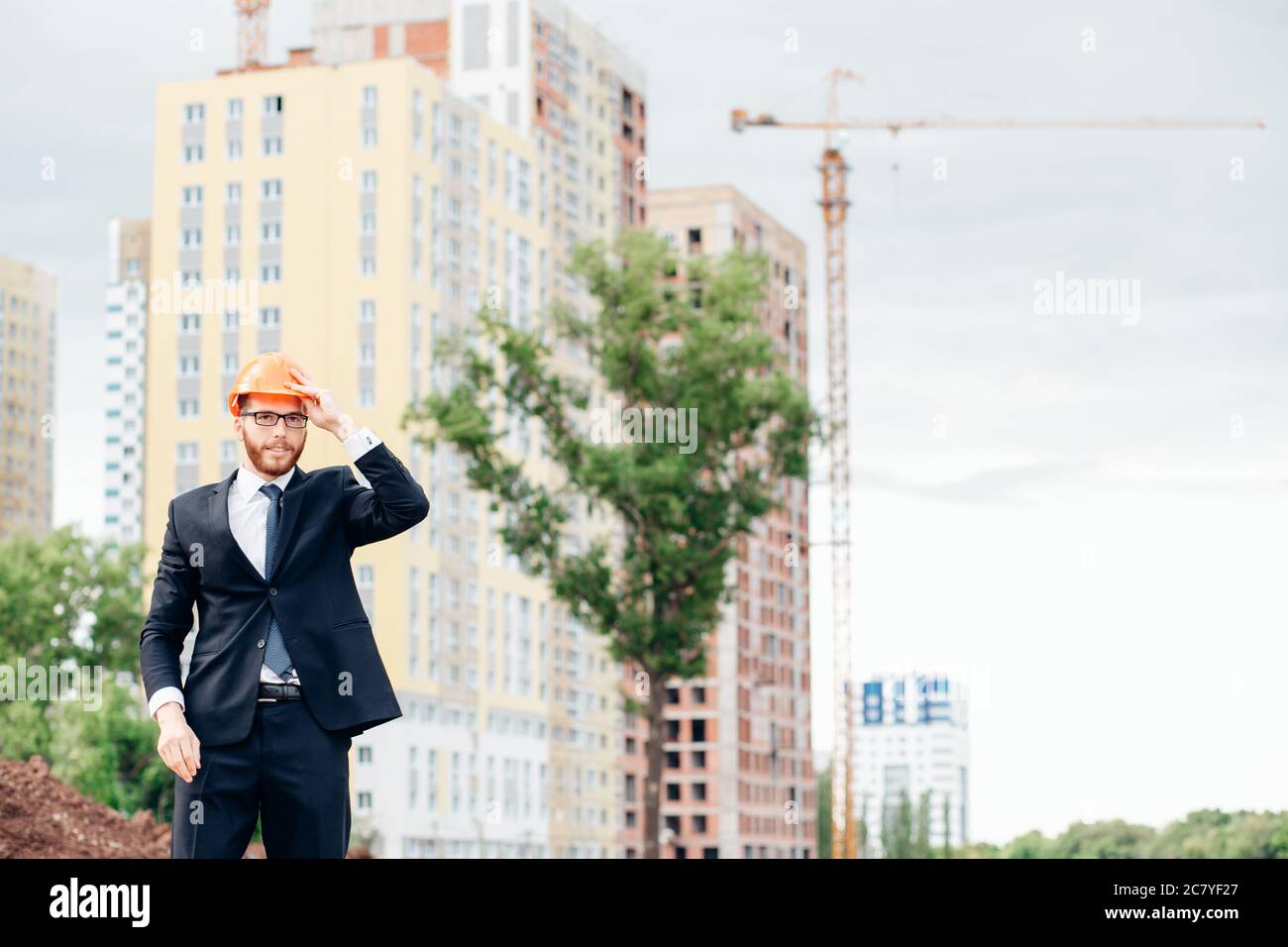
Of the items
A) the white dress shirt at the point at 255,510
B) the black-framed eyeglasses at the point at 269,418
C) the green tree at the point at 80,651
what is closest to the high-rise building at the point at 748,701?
the green tree at the point at 80,651

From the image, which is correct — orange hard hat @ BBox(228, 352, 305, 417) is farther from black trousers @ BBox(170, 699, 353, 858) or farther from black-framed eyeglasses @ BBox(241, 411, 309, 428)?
black trousers @ BBox(170, 699, 353, 858)

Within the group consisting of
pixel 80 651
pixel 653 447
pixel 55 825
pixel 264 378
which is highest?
pixel 653 447

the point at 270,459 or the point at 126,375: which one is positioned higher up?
the point at 126,375

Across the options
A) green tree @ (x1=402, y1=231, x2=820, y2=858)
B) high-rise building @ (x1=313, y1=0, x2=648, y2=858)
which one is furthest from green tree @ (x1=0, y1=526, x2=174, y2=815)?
high-rise building @ (x1=313, y1=0, x2=648, y2=858)

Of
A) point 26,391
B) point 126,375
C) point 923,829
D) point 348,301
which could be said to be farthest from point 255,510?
point 26,391

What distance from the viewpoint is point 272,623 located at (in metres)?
6.08

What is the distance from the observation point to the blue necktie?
6016mm

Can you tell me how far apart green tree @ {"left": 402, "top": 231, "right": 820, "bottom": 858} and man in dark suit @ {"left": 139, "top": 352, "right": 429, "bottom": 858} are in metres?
34.8

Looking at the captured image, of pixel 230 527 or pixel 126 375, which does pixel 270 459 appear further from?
pixel 126 375

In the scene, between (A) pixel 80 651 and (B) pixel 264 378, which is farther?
(A) pixel 80 651

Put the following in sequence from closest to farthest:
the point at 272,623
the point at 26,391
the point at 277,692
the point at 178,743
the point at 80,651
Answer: the point at 178,743
the point at 277,692
the point at 272,623
the point at 80,651
the point at 26,391

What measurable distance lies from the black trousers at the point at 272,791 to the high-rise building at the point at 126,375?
130668 mm

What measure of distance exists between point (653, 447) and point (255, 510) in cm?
3604
